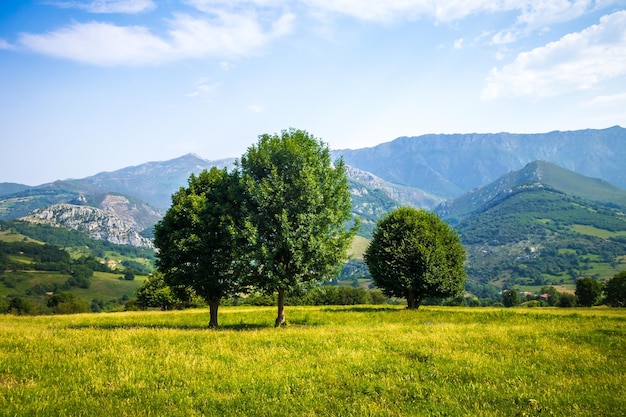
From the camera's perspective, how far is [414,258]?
149ft

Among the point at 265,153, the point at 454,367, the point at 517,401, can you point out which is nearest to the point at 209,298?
the point at 265,153

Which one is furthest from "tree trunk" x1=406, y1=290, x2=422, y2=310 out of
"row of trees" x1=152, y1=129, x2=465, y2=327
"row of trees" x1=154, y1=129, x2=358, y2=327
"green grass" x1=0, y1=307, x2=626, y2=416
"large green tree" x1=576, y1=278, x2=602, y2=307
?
"large green tree" x1=576, y1=278, x2=602, y2=307

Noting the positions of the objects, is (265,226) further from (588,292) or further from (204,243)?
(588,292)

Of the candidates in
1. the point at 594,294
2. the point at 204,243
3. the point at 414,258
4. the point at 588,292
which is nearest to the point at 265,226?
the point at 204,243

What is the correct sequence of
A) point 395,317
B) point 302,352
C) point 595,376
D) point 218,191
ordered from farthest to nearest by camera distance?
point 395,317
point 218,191
point 302,352
point 595,376

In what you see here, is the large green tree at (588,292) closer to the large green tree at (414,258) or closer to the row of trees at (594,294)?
the row of trees at (594,294)

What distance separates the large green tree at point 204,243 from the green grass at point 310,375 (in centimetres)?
948

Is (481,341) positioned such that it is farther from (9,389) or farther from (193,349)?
(9,389)

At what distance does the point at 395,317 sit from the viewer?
34.9 meters

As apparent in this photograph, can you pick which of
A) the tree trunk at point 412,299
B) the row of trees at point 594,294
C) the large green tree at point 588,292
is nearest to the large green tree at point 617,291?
the row of trees at point 594,294

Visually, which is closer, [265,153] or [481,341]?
[481,341]

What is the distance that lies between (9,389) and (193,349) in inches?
254

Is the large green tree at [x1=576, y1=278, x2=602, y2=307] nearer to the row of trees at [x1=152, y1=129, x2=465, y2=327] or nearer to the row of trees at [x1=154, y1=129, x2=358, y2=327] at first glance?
the row of trees at [x1=152, y1=129, x2=465, y2=327]

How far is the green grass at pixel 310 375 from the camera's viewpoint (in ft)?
33.6
